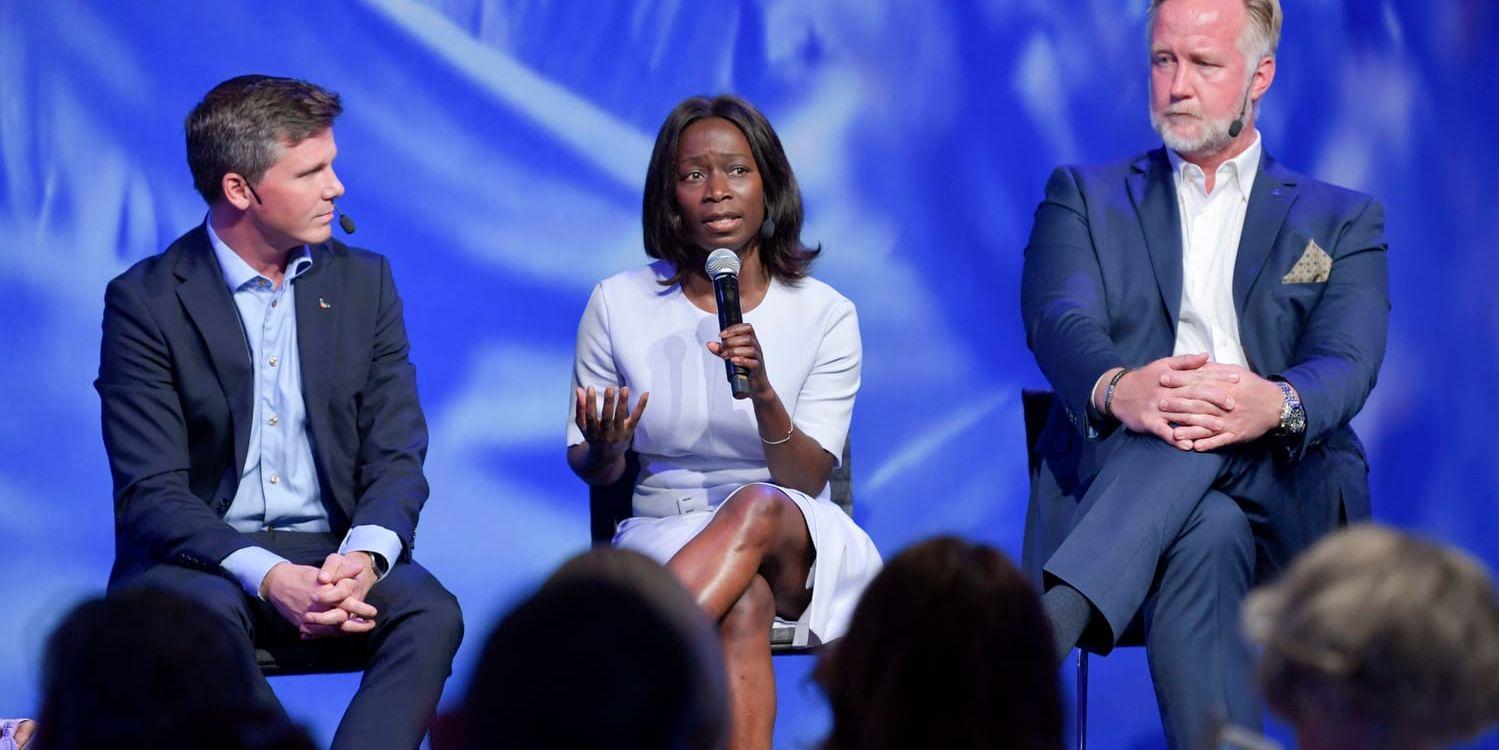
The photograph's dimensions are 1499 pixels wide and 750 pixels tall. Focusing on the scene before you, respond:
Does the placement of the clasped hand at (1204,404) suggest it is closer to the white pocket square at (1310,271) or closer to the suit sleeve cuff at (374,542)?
the white pocket square at (1310,271)

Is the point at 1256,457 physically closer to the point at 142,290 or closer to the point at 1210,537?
the point at 1210,537

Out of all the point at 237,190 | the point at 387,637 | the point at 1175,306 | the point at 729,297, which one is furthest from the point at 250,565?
the point at 1175,306

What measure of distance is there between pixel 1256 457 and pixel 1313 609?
6.14 feet

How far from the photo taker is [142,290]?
10.4 ft

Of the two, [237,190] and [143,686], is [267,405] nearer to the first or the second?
[237,190]

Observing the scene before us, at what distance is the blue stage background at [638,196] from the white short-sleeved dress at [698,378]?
80cm

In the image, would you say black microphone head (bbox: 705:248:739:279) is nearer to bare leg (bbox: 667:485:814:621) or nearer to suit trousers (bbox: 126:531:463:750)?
bare leg (bbox: 667:485:814:621)

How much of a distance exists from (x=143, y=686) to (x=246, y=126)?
1991 mm

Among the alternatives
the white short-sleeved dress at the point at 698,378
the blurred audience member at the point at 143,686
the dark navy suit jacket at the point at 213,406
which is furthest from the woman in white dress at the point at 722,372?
the blurred audience member at the point at 143,686

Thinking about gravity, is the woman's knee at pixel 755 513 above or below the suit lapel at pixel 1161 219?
below

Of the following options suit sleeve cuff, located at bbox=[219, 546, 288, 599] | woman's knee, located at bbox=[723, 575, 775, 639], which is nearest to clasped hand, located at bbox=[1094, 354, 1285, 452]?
woman's knee, located at bbox=[723, 575, 775, 639]

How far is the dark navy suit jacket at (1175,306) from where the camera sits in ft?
10.4

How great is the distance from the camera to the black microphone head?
10.6 feet

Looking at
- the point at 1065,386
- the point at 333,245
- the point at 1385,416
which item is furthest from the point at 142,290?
the point at 1385,416
